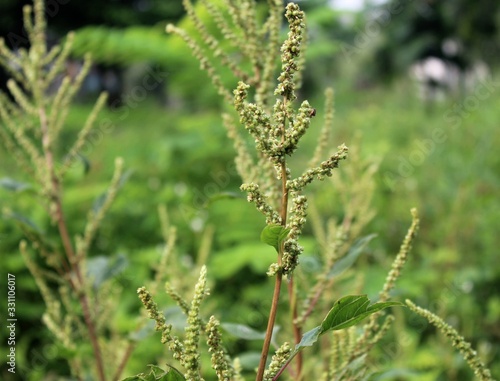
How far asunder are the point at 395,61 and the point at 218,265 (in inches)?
775

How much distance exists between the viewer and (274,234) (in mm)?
795

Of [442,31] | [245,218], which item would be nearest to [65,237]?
[245,218]

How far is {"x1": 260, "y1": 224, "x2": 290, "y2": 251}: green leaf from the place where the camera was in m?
0.78

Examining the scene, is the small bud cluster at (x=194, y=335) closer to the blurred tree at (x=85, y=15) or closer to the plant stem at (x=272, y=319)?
the plant stem at (x=272, y=319)

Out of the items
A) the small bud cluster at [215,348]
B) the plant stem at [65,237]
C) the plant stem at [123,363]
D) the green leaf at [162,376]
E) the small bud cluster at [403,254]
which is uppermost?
the plant stem at [65,237]

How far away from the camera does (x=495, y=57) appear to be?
21.0m

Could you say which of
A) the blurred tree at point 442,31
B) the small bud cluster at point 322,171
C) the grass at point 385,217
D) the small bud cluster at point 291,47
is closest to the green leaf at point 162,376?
the small bud cluster at point 322,171

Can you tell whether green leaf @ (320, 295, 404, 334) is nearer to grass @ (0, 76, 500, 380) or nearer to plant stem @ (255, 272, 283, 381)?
plant stem @ (255, 272, 283, 381)

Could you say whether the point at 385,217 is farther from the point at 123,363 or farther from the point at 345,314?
the point at 345,314

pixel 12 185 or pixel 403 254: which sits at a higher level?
pixel 12 185

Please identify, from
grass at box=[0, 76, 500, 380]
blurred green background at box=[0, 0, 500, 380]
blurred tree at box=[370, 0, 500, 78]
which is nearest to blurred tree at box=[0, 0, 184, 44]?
blurred tree at box=[370, 0, 500, 78]

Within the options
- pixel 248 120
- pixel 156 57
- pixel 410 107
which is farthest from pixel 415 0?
pixel 248 120

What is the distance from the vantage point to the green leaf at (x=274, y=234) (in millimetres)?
779

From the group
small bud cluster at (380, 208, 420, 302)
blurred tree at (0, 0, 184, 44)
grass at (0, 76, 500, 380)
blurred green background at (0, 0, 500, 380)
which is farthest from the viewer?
blurred tree at (0, 0, 184, 44)
